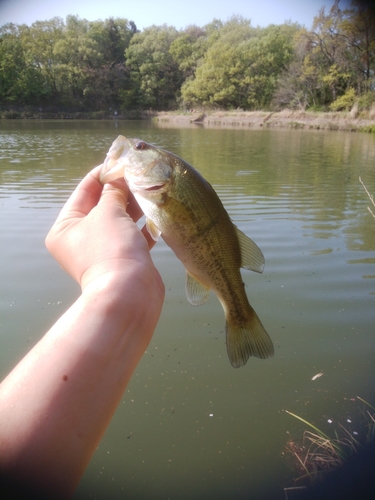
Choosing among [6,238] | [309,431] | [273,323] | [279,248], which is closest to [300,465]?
[309,431]

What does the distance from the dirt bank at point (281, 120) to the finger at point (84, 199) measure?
37.1m

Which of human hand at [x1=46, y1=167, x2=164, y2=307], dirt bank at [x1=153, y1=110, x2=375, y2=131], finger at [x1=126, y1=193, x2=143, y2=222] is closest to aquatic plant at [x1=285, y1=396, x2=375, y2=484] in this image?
human hand at [x1=46, y1=167, x2=164, y2=307]

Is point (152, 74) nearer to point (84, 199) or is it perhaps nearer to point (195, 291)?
point (84, 199)

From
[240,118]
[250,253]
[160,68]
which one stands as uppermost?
[160,68]

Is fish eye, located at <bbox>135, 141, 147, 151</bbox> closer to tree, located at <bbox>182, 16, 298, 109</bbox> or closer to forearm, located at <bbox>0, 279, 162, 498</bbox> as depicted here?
forearm, located at <bbox>0, 279, 162, 498</bbox>

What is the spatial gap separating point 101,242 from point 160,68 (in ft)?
250

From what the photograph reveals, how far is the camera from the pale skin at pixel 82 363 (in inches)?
41.2

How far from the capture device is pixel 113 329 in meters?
1.44

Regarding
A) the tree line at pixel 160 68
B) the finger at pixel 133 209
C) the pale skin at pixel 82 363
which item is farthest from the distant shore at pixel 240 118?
the pale skin at pixel 82 363

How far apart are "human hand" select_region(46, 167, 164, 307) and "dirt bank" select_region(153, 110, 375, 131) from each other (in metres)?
37.2

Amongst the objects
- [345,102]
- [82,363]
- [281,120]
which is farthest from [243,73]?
[82,363]

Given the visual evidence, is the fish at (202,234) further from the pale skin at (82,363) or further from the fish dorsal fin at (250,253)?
the pale skin at (82,363)

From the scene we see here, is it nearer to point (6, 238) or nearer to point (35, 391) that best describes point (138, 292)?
point (35, 391)

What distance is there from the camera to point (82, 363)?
1275 mm
